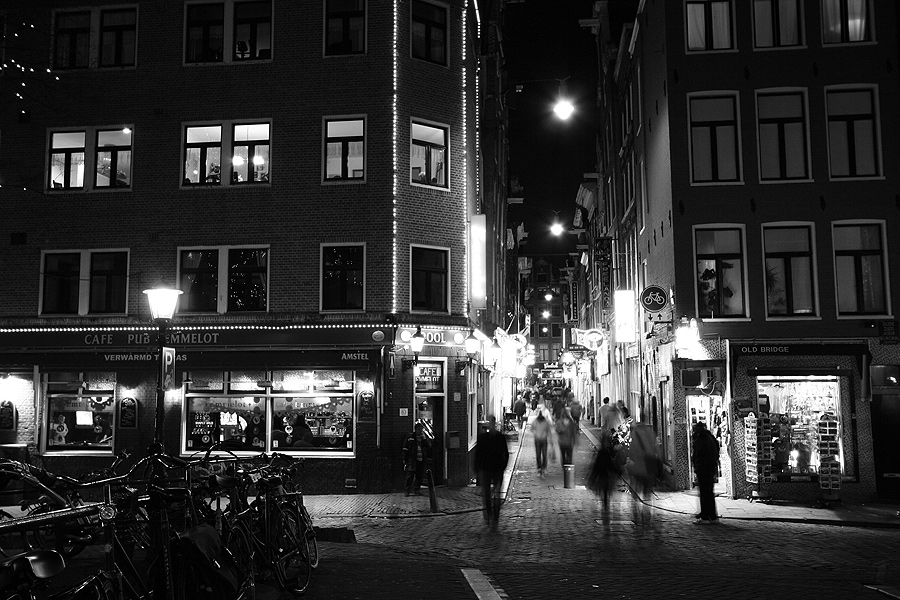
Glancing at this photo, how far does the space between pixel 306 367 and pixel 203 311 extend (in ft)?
11.1

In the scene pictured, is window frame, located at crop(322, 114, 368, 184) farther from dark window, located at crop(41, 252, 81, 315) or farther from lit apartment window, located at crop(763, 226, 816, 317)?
lit apartment window, located at crop(763, 226, 816, 317)

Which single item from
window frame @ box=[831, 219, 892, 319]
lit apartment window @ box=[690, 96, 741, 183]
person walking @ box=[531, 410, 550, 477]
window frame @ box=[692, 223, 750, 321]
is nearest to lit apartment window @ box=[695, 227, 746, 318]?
window frame @ box=[692, 223, 750, 321]

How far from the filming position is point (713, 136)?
67.5 feet

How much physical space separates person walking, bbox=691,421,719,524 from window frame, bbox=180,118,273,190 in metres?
12.8

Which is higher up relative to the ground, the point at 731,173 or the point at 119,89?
the point at 119,89

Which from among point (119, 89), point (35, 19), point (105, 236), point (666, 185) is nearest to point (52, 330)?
point (105, 236)

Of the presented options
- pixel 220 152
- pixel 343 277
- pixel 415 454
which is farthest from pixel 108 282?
pixel 415 454

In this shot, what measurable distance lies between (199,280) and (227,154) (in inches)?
136

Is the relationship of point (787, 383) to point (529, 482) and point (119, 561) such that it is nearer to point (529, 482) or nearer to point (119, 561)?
point (529, 482)

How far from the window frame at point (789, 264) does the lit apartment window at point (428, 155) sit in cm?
840

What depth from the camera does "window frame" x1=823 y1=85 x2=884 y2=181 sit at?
19797 mm

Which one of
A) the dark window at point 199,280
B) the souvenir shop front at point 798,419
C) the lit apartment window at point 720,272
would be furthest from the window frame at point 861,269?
the dark window at point 199,280

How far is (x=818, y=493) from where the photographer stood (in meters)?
18.2

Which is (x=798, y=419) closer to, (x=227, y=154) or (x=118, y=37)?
(x=227, y=154)
